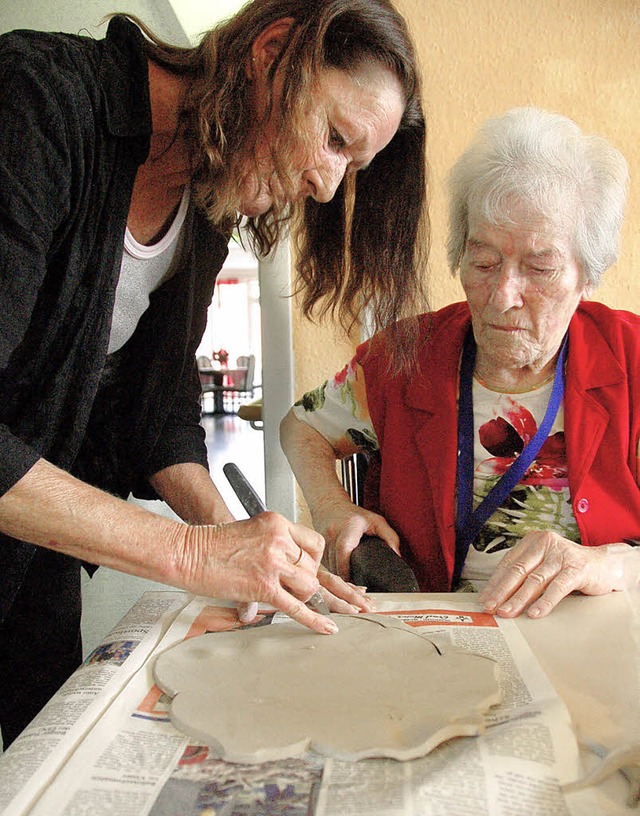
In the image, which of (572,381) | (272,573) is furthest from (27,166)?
(572,381)

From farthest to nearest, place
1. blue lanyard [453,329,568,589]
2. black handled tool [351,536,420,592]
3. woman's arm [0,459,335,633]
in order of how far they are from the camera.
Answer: blue lanyard [453,329,568,589] → black handled tool [351,536,420,592] → woman's arm [0,459,335,633]

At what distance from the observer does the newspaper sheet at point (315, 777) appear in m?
0.64

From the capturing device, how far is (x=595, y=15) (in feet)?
6.25

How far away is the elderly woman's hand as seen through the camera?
1.08 m

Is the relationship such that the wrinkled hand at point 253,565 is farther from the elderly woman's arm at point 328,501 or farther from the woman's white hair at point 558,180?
the woman's white hair at point 558,180

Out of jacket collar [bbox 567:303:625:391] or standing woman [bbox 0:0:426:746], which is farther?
jacket collar [bbox 567:303:625:391]

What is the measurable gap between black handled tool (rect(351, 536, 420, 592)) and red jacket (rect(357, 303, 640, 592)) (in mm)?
114

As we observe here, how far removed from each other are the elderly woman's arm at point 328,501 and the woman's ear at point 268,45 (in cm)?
78

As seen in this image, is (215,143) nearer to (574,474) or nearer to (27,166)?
(27,166)

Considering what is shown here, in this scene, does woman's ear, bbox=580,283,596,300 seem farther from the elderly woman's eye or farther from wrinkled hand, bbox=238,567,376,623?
wrinkled hand, bbox=238,567,376,623

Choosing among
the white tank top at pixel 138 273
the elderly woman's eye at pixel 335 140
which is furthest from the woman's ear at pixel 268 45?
the white tank top at pixel 138 273

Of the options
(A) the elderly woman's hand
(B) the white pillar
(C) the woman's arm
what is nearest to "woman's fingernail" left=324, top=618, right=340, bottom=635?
(C) the woman's arm

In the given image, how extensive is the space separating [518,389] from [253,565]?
68 centimetres

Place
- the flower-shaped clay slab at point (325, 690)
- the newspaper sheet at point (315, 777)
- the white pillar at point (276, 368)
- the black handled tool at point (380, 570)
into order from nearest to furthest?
the newspaper sheet at point (315, 777), the flower-shaped clay slab at point (325, 690), the black handled tool at point (380, 570), the white pillar at point (276, 368)
